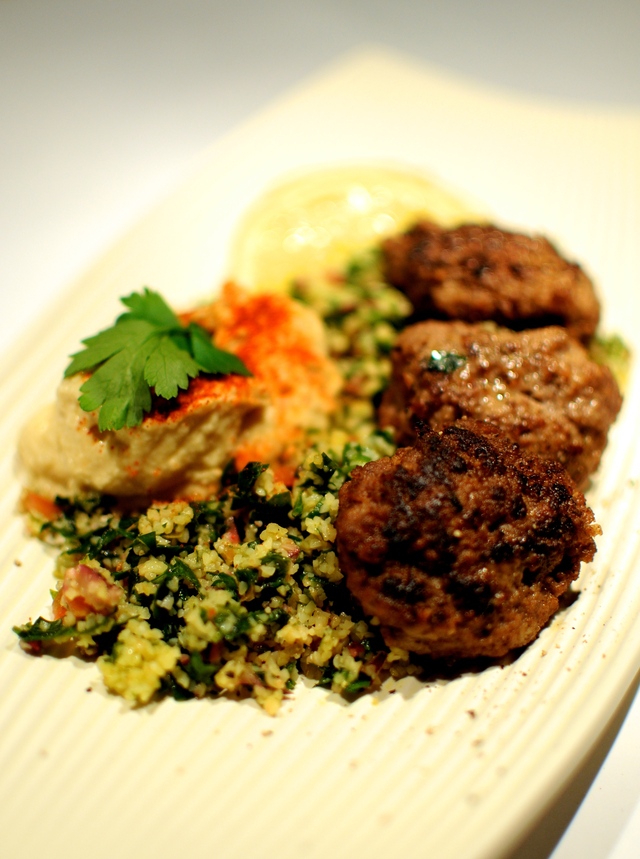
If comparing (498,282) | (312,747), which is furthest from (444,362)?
(312,747)

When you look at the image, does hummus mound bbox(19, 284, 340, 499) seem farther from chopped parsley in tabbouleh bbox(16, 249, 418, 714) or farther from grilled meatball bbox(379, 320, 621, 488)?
grilled meatball bbox(379, 320, 621, 488)

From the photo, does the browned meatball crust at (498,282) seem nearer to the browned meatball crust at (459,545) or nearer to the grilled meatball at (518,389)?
the grilled meatball at (518,389)

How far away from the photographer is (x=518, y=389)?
375 centimetres

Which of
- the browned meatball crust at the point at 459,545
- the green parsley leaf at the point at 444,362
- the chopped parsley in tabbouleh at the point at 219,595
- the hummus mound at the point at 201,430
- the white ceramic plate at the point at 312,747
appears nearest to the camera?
the white ceramic plate at the point at 312,747

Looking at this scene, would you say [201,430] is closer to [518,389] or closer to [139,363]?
[139,363]

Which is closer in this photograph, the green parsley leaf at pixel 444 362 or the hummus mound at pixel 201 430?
the hummus mound at pixel 201 430

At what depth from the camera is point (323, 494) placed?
3.67 meters

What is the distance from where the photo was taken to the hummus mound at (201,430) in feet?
12.0

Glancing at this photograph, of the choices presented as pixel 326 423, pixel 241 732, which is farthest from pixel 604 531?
pixel 241 732

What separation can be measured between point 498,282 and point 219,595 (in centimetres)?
255

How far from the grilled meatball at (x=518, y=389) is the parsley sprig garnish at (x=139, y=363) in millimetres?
980

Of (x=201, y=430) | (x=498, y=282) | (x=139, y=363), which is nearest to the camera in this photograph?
(x=139, y=363)

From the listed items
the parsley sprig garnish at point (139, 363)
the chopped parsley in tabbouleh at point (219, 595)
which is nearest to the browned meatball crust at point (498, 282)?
the chopped parsley in tabbouleh at point (219, 595)

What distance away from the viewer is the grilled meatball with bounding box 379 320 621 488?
11.9 feet
